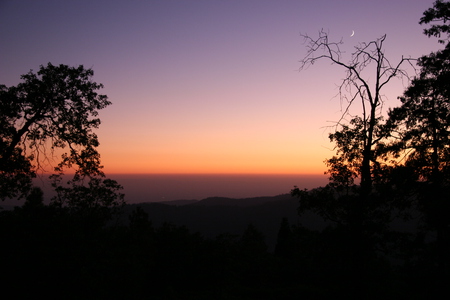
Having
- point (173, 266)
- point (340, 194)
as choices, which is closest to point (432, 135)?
point (340, 194)

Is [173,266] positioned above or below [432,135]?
below

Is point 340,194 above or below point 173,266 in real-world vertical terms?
above

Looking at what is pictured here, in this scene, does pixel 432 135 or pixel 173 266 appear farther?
pixel 173 266

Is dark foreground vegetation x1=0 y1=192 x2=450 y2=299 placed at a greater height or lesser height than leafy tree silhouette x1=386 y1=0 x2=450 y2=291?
lesser

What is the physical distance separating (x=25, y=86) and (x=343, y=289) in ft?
83.2

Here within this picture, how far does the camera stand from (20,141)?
1573 cm

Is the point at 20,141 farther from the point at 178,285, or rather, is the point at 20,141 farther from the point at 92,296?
the point at 178,285

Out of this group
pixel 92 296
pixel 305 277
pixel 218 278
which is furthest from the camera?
pixel 218 278

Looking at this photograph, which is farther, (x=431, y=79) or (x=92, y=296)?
(x=92, y=296)

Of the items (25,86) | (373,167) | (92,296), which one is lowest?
(92,296)

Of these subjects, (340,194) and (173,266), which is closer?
(340,194)

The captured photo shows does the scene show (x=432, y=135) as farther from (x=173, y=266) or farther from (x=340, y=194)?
(x=173, y=266)

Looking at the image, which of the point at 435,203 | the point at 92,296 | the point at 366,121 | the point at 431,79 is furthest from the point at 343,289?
the point at 92,296

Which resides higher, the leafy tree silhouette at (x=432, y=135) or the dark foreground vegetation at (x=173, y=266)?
the leafy tree silhouette at (x=432, y=135)
